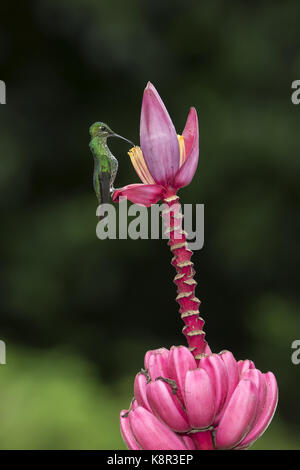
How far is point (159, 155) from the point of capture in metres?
0.47

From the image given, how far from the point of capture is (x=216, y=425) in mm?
493

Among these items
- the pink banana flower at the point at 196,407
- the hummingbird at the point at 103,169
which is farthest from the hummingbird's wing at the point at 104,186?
the pink banana flower at the point at 196,407

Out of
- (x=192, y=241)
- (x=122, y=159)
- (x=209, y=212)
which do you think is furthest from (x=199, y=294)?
(x=192, y=241)

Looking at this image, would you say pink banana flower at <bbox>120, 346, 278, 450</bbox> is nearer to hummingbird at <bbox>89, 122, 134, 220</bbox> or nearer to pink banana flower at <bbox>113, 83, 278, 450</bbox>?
pink banana flower at <bbox>113, 83, 278, 450</bbox>

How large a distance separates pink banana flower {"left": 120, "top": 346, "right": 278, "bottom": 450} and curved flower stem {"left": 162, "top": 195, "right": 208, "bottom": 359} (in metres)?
0.01

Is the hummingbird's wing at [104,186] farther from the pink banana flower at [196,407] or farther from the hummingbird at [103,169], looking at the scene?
the pink banana flower at [196,407]

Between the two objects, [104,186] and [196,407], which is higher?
[104,186]

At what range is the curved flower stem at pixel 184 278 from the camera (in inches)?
18.2

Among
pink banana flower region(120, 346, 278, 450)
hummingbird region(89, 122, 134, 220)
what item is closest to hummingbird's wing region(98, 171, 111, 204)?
hummingbird region(89, 122, 134, 220)

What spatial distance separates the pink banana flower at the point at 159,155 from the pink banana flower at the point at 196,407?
0.12m

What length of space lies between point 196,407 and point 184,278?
→ 0.09 m

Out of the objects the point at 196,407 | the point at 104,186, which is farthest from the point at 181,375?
the point at 104,186

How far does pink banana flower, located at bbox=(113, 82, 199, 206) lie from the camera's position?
46cm

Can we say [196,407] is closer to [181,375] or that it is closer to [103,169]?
[181,375]
